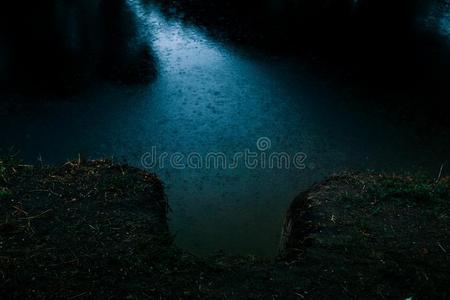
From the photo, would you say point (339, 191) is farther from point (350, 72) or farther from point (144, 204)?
point (350, 72)

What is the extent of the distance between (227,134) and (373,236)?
6.85ft

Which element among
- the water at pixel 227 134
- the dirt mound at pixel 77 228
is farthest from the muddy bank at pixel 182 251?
the water at pixel 227 134

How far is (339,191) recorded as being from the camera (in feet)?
11.7

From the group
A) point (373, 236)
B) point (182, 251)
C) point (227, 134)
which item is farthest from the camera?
point (227, 134)

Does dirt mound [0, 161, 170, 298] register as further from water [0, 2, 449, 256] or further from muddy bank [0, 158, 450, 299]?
water [0, 2, 449, 256]

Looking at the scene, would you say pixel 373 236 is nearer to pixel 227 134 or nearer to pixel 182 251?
pixel 182 251

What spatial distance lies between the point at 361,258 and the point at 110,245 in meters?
1.51

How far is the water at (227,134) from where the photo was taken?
400 centimetres

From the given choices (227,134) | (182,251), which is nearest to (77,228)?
(182,251)

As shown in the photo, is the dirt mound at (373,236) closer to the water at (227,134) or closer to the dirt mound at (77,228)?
the water at (227,134)

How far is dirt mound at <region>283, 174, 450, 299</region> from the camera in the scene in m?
2.68

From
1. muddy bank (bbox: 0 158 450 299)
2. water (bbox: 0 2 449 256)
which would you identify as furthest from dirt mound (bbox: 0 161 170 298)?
water (bbox: 0 2 449 256)

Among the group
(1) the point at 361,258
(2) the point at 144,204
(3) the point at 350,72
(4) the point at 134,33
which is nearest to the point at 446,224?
(1) the point at 361,258

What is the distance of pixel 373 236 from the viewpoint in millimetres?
3035
